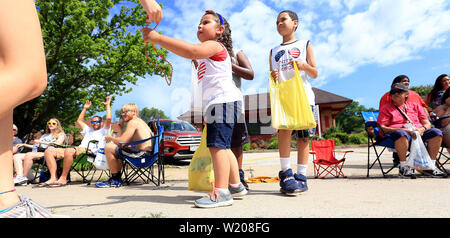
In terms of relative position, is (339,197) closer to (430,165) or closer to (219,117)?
(219,117)

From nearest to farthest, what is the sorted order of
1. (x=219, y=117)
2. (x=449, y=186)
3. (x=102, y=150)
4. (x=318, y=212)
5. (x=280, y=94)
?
(x=318, y=212) → (x=219, y=117) → (x=280, y=94) → (x=449, y=186) → (x=102, y=150)

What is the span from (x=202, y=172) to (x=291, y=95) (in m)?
1.20

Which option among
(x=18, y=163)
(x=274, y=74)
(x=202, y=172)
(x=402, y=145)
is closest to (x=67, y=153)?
(x=18, y=163)

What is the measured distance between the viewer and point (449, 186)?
10.4 ft

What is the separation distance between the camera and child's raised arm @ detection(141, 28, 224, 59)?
6.19 ft

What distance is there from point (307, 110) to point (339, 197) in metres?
0.90

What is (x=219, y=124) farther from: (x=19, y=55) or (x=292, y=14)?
(x=292, y=14)

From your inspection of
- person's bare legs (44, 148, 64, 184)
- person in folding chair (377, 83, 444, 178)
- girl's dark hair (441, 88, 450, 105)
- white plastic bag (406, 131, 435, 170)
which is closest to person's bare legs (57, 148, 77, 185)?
person's bare legs (44, 148, 64, 184)

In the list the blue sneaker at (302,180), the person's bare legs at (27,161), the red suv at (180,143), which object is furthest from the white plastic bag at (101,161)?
the red suv at (180,143)

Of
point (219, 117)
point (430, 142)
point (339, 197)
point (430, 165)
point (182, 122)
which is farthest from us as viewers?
point (182, 122)

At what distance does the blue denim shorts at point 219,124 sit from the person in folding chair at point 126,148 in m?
2.21

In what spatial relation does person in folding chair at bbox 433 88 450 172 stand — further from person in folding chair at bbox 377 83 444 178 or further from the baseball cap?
the baseball cap

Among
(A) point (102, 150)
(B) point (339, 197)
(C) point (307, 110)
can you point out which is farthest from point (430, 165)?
(A) point (102, 150)
